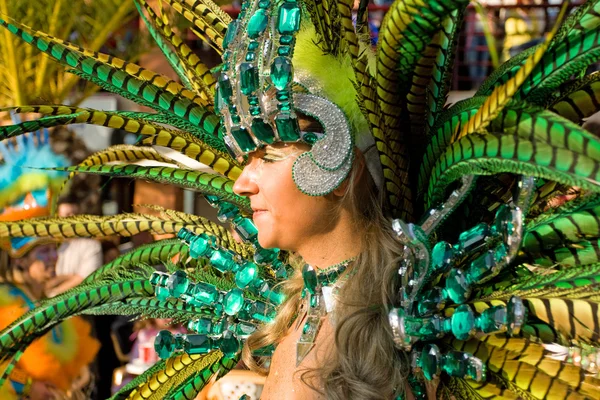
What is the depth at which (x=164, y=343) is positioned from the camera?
4.24ft

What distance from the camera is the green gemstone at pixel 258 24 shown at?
3.78 feet

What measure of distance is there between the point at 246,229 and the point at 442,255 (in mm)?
382

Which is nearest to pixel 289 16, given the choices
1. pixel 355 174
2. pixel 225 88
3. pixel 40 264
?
pixel 225 88

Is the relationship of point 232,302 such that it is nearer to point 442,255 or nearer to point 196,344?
point 196,344

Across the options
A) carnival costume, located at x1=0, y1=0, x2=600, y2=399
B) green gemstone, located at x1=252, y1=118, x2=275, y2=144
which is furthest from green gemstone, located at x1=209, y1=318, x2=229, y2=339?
green gemstone, located at x1=252, y1=118, x2=275, y2=144

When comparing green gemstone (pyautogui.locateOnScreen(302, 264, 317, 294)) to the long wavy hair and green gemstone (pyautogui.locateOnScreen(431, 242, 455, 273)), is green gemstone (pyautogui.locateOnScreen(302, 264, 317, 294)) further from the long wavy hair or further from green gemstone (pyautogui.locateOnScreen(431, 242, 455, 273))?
green gemstone (pyautogui.locateOnScreen(431, 242, 455, 273))

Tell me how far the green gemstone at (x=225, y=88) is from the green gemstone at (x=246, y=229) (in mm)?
258

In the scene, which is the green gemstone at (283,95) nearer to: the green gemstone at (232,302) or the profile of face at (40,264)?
the green gemstone at (232,302)

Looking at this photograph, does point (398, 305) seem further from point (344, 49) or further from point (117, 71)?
point (117, 71)

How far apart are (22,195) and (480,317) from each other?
8.25 feet

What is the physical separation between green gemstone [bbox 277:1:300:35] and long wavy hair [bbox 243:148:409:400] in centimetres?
22

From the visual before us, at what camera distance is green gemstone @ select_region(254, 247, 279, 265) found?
1360mm

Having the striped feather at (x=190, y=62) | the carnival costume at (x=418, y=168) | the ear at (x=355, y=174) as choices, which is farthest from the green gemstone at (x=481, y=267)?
the striped feather at (x=190, y=62)

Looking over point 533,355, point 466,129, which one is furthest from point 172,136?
point 533,355
